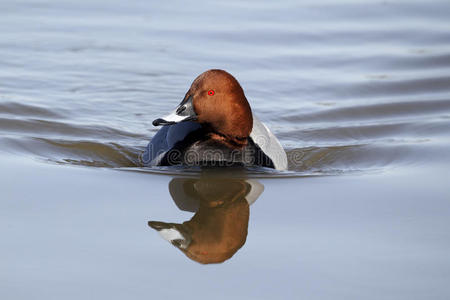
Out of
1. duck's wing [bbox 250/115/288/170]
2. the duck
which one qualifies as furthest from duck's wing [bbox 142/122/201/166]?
duck's wing [bbox 250/115/288/170]

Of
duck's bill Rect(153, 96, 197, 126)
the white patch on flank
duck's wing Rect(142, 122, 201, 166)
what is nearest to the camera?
the white patch on flank

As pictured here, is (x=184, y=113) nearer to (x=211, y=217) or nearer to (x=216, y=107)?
(x=216, y=107)

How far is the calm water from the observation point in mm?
4035

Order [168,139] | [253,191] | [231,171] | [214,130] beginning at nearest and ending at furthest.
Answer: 1. [253,191]
2. [231,171]
3. [214,130]
4. [168,139]

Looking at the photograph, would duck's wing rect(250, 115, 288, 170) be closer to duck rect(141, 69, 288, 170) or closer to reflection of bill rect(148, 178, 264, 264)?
duck rect(141, 69, 288, 170)

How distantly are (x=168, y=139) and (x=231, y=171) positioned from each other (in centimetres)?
71

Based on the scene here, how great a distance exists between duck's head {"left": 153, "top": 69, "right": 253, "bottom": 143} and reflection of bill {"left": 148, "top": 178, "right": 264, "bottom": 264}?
50 centimetres

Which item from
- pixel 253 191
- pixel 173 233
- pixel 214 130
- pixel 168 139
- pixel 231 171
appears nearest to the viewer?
pixel 173 233

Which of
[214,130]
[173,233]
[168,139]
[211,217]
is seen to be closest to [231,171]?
[214,130]

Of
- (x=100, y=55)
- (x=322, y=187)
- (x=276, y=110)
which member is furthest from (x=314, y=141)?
(x=100, y=55)

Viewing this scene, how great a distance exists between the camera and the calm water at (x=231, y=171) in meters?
4.04

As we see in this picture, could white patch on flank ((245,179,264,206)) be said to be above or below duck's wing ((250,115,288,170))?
below

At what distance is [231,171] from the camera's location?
6.03 m

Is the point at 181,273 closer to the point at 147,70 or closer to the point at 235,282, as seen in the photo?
the point at 235,282
